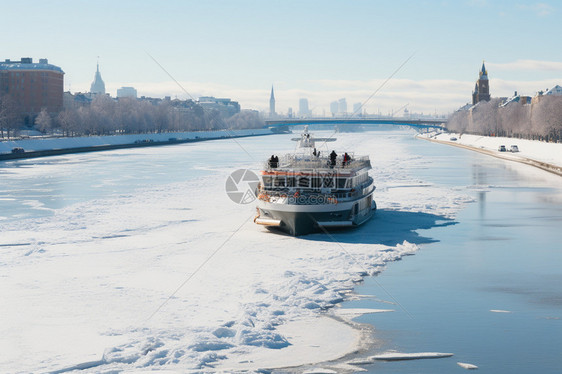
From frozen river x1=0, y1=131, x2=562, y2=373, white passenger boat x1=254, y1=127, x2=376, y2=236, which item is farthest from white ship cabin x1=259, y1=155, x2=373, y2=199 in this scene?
frozen river x1=0, y1=131, x2=562, y2=373

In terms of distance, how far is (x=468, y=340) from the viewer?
52.8 feet

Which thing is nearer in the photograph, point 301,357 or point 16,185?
point 301,357

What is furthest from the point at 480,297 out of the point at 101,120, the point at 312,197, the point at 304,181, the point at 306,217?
the point at 101,120

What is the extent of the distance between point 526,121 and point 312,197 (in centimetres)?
11293

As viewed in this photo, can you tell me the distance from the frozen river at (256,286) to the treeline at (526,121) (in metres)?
70.0

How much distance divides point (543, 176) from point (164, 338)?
57.3 meters

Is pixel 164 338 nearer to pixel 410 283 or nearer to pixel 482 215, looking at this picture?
pixel 410 283

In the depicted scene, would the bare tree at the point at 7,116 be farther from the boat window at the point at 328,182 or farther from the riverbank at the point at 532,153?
the boat window at the point at 328,182

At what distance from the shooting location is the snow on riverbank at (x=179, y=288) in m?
15.2

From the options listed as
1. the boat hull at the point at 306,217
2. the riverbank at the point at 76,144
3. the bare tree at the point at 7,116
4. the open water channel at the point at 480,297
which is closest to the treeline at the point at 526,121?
the riverbank at the point at 76,144

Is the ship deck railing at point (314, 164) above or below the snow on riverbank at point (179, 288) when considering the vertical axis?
above

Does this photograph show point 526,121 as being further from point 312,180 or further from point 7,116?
point 312,180

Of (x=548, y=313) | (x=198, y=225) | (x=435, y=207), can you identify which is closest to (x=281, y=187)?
(x=198, y=225)

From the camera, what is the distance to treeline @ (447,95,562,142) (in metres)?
107
